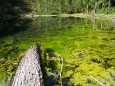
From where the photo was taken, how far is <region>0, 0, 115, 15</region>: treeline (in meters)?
114

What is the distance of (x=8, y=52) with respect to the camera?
31562 mm

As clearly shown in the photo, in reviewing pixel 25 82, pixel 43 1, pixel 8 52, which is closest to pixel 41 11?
pixel 43 1

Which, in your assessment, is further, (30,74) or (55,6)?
(55,6)

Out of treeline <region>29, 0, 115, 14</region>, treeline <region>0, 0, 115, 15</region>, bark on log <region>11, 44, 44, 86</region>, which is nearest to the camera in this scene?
bark on log <region>11, 44, 44, 86</region>

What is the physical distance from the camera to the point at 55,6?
413 ft

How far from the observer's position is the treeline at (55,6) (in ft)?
375

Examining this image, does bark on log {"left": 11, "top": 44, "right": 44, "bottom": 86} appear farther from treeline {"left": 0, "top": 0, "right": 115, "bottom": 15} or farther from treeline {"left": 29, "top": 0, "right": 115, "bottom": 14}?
treeline {"left": 29, "top": 0, "right": 115, "bottom": 14}

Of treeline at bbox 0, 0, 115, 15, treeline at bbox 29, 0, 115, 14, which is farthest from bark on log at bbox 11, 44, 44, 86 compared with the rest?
treeline at bbox 29, 0, 115, 14

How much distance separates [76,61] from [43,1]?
362 ft

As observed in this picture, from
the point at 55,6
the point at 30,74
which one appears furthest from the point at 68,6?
the point at 30,74

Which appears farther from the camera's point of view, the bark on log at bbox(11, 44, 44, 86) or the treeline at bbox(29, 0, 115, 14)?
the treeline at bbox(29, 0, 115, 14)

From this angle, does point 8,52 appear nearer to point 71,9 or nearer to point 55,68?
point 55,68

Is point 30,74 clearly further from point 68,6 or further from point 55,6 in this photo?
point 55,6

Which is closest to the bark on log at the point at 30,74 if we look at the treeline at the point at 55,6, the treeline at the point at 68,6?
the treeline at the point at 55,6
